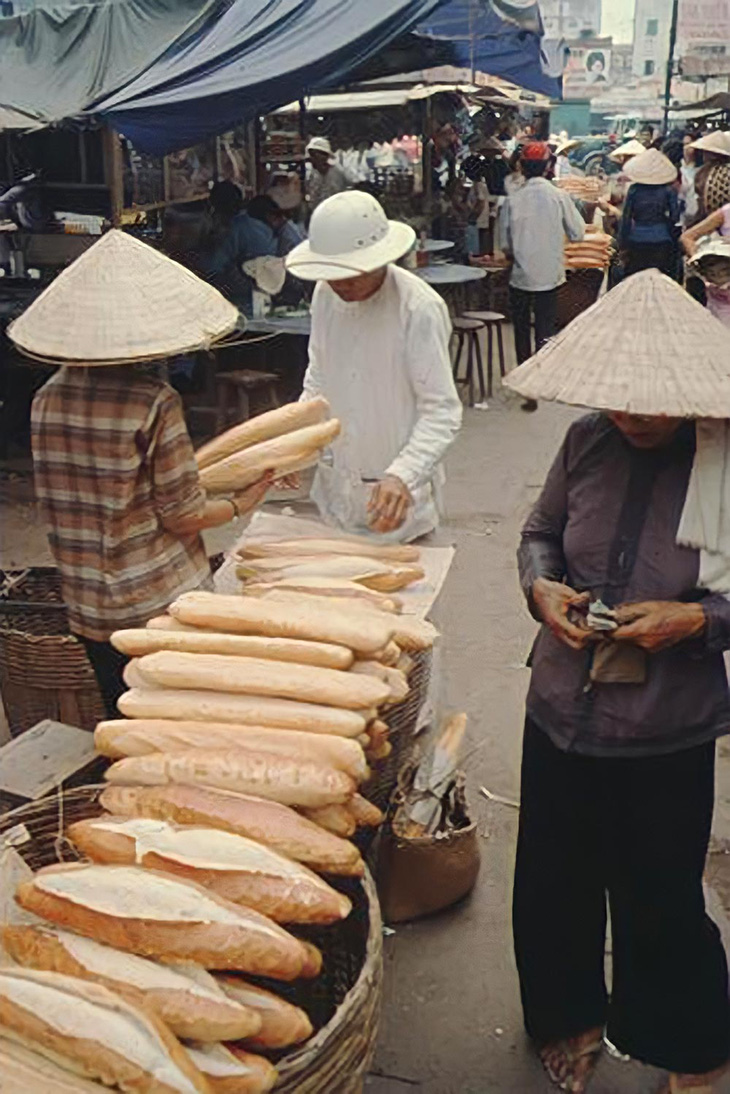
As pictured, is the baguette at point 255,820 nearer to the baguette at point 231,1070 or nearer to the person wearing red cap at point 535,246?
the baguette at point 231,1070

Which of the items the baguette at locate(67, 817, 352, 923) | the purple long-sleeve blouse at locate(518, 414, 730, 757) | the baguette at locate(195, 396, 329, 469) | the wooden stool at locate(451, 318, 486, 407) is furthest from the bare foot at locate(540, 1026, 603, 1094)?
the wooden stool at locate(451, 318, 486, 407)

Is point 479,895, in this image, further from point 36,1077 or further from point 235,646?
point 36,1077

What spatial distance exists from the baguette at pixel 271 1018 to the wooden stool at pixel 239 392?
644 cm

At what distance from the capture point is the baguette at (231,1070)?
59.2 inches

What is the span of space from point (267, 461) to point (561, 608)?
4.00 ft

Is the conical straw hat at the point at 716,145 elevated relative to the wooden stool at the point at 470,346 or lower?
elevated

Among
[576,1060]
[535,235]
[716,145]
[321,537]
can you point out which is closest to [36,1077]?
[576,1060]

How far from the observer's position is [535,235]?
9336 millimetres

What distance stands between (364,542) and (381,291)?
0.77m

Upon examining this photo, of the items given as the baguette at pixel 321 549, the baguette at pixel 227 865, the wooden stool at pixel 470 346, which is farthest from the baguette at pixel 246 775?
the wooden stool at pixel 470 346

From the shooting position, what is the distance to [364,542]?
3180mm

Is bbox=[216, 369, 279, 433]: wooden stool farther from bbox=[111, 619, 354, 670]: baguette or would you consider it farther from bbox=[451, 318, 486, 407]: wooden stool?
bbox=[111, 619, 354, 670]: baguette

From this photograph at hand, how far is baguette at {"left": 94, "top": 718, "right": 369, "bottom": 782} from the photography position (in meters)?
1.98

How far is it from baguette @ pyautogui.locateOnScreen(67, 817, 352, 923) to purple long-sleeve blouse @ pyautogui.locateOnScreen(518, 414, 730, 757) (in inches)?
29.5
